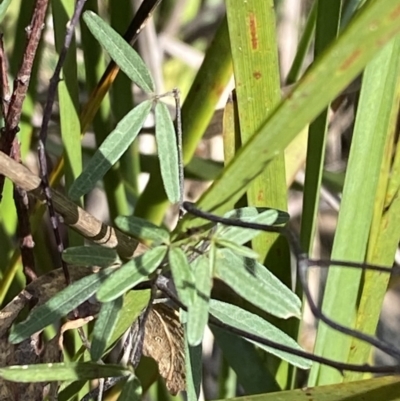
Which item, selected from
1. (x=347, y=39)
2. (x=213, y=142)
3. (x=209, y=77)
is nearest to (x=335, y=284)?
(x=209, y=77)

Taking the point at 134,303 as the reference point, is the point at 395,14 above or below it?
above

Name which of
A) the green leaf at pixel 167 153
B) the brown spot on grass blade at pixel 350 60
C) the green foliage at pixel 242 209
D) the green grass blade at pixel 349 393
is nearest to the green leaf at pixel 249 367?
the green foliage at pixel 242 209

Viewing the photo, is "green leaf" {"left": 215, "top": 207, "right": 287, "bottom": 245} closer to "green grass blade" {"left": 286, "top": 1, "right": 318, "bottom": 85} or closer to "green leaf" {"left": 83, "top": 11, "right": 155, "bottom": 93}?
"green leaf" {"left": 83, "top": 11, "right": 155, "bottom": 93}

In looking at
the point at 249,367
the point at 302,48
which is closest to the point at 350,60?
the point at 249,367

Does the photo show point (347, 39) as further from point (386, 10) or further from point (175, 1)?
point (175, 1)

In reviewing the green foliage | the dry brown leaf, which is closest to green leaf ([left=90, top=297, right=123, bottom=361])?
the green foliage

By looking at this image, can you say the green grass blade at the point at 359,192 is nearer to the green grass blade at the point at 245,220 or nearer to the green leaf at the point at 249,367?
the green leaf at the point at 249,367

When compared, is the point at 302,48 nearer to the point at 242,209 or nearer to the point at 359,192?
the point at 359,192
